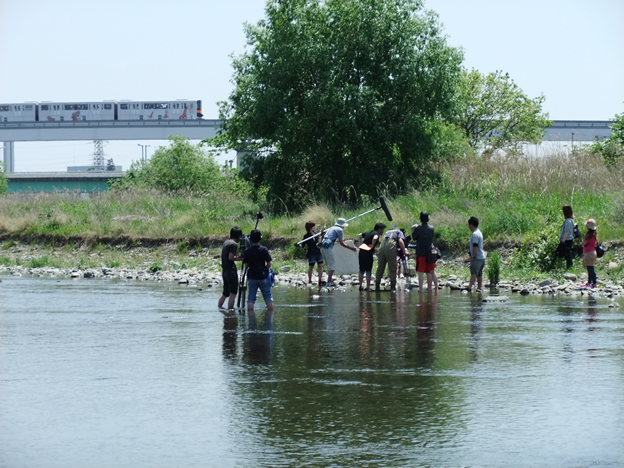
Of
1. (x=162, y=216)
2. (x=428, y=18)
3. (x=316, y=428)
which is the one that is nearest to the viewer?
(x=316, y=428)

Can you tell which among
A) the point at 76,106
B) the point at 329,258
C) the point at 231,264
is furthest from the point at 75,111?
the point at 231,264

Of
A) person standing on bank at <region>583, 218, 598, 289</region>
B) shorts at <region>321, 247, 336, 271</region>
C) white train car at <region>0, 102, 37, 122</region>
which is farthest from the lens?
white train car at <region>0, 102, 37, 122</region>

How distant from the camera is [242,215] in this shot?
35.7 m

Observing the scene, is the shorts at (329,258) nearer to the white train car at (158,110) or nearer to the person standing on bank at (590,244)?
the person standing on bank at (590,244)

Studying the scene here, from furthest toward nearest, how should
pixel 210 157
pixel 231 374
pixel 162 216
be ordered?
pixel 210 157, pixel 162 216, pixel 231 374

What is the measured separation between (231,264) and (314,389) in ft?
25.3

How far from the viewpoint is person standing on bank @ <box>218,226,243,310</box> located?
16391mm

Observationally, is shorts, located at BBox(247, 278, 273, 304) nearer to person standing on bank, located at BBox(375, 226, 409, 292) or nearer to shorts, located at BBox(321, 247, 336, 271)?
person standing on bank, located at BBox(375, 226, 409, 292)

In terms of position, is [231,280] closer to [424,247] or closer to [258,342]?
[258,342]

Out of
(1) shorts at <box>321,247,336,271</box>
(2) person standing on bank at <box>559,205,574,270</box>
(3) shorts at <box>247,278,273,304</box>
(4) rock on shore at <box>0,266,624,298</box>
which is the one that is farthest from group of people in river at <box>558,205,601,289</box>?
(3) shorts at <box>247,278,273,304</box>

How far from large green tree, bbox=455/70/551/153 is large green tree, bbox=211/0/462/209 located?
19478mm

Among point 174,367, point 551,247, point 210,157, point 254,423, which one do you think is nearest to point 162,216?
point 551,247

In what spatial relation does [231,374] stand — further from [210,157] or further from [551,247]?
[210,157]

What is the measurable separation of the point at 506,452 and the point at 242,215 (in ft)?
96.2
